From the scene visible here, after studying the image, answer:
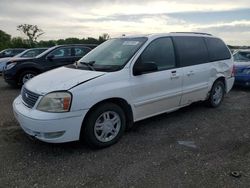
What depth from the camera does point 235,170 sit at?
356cm

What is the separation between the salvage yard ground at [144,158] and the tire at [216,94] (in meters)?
0.98

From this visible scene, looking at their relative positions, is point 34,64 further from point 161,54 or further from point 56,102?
point 56,102

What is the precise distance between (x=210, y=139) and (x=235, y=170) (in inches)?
41.7

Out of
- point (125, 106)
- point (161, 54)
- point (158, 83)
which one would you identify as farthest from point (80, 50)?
point (125, 106)

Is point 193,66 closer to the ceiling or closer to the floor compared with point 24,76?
closer to the ceiling

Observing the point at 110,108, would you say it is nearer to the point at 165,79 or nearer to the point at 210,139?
the point at 165,79

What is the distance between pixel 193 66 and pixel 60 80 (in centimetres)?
274

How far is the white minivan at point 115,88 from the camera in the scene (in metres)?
3.80

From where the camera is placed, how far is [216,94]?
6.49 meters

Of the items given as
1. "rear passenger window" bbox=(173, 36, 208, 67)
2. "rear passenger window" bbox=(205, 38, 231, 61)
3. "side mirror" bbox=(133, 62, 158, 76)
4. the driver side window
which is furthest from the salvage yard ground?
the driver side window

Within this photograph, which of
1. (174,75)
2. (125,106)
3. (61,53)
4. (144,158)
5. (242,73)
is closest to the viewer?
(144,158)

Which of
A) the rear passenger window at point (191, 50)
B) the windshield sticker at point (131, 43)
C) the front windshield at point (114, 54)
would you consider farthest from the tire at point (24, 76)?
the rear passenger window at point (191, 50)

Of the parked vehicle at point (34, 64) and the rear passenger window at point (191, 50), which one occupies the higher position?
the rear passenger window at point (191, 50)

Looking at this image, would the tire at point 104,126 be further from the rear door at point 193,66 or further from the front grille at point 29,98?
the rear door at point 193,66
